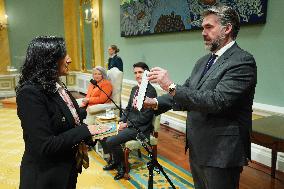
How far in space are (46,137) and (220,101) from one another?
0.87 m

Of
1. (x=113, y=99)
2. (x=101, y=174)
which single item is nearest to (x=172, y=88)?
(x=101, y=174)

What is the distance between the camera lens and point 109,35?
7301 millimetres

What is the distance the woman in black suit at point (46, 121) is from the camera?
4.32 feet

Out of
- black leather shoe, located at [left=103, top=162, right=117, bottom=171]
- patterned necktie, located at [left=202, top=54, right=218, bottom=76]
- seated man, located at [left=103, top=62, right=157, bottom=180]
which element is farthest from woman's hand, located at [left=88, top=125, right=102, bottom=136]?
black leather shoe, located at [left=103, top=162, right=117, bottom=171]

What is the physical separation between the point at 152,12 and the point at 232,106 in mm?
A: 4308

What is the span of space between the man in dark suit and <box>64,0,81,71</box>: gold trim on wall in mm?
8419

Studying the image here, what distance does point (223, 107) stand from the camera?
1.38 metres

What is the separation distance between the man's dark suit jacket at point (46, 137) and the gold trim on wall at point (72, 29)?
27.4 feet

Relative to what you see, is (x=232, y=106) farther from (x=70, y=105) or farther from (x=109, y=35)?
(x=109, y=35)

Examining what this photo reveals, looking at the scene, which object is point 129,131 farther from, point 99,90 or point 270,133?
point 270,133

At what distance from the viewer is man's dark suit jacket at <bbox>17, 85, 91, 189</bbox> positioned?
1.31 meters

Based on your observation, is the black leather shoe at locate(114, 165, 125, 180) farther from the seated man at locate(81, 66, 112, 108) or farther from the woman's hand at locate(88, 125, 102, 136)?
the woman's hand at locate(88, 125, 102, 136)

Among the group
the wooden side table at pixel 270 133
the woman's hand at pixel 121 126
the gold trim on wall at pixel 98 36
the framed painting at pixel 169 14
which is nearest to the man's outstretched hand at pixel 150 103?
the wooden side table at pixel 270 133

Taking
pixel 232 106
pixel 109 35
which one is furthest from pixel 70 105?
pixel 109 35
